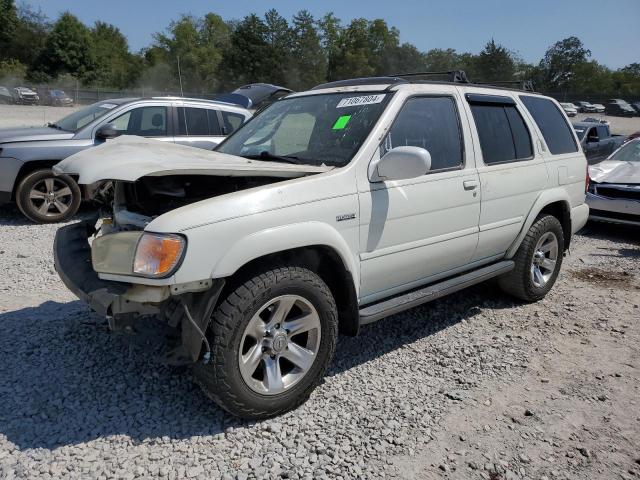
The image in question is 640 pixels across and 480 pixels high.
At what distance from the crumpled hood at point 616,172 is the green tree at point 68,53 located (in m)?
64.8

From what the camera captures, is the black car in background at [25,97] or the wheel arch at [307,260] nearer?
the wheel arch at [307,260]

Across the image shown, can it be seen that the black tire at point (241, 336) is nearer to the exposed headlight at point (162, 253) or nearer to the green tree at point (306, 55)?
the exposed headlight at point (162, 253)

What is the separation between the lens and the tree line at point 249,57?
62.3 m

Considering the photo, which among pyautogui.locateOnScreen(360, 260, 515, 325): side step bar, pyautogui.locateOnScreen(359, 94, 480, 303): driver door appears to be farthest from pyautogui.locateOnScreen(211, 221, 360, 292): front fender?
pyautogui.locateOnScreen(360, 260, 515, 325): side step bar

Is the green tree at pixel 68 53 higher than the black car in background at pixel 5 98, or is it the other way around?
the green tree at pixel 68 53

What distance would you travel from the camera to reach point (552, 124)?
16.6ft

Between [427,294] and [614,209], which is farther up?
[427,294]

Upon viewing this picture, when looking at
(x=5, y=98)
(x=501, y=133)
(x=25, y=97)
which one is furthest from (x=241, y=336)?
(x=5, y=98)

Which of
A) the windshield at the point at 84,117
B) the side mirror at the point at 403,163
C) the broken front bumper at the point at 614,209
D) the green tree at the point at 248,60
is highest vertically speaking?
the green tree at the point at 248,60

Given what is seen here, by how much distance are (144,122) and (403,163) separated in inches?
230

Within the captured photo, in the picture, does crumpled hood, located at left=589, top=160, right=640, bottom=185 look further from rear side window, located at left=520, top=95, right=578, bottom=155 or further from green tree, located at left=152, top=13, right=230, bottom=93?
green tree, located at left=152, top=13, right=230, bottom=93

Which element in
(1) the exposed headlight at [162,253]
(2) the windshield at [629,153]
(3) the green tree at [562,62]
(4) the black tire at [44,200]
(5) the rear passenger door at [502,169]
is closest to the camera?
(1) the exposed headlight at [162,253]

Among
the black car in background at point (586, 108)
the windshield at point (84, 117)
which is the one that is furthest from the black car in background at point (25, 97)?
the black car in background at point (586, 108)

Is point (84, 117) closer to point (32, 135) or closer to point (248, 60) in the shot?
point (32, 135)
